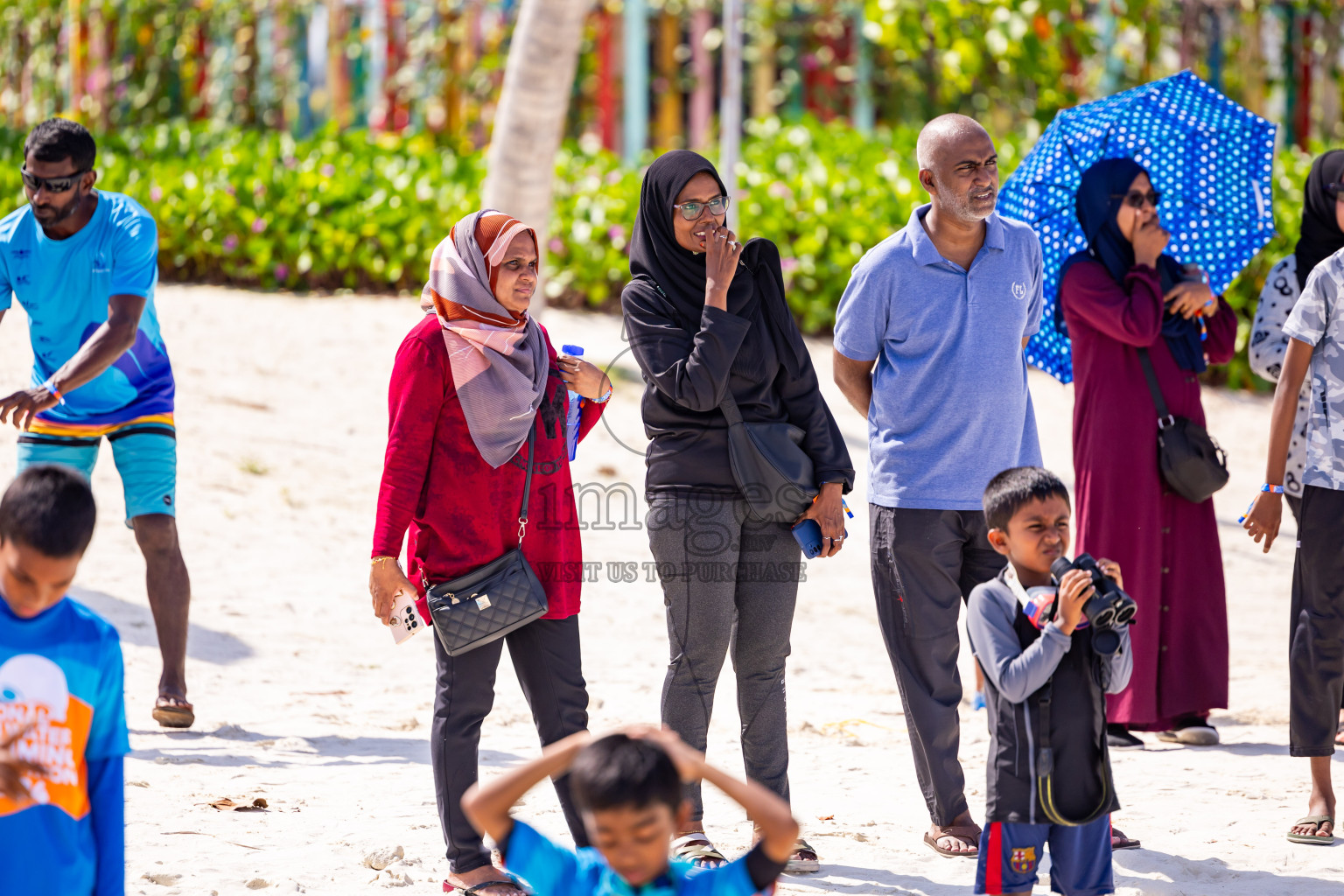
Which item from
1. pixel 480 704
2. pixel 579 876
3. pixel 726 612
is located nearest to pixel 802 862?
pixel 726 612

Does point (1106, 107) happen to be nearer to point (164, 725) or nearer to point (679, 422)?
point (679, 422)

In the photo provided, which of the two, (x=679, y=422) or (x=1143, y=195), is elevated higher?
(x=1143, y=195)

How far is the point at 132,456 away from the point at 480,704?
6.49 feet

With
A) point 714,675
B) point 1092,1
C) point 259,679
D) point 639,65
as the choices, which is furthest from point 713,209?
point 639,65

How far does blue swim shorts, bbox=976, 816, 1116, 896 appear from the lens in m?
3.16

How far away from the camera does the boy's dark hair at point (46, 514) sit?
2.39 metres

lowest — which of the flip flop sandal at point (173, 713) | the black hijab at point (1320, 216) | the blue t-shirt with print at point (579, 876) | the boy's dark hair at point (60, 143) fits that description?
the flip flop sandal at point (173, 713)

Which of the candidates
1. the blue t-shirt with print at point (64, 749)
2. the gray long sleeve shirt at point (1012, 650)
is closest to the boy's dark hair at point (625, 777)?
the blue t-shirt with print at point (64, 749)

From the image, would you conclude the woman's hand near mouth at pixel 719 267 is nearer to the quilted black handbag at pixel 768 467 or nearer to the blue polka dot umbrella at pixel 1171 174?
the quilted black handbag at pixel 768 467

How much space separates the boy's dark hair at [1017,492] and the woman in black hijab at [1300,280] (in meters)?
1.64

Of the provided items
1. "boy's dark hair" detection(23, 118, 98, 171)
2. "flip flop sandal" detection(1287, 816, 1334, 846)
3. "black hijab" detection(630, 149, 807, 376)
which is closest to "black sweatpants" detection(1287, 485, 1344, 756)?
"flip flop sandal" detection(1287, 816, 1334, 846)

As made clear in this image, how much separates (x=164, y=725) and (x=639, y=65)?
1145 centimetres

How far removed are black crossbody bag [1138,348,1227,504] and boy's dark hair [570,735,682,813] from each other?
3256 millimetres

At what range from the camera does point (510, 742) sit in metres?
5.18
